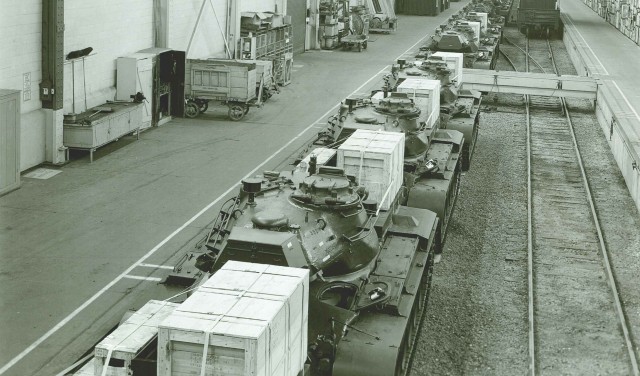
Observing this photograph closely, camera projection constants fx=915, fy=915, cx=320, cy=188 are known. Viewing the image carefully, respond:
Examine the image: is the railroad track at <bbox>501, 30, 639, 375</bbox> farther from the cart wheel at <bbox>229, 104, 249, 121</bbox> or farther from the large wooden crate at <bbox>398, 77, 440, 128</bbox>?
the cart wheel at <bbox>229, 104, 249, 121</bbox>

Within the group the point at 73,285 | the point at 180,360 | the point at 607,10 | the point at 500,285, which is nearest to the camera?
the point at 180,360

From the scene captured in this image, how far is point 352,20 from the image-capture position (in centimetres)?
6231

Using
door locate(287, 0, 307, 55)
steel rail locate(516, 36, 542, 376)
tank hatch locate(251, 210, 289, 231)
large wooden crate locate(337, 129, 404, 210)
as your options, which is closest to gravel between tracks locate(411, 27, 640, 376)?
steel rail locate(516, 36, 542, 376)

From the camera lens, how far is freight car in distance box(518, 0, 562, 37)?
209 feet

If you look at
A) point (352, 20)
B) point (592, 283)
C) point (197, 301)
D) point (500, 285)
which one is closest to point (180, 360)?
point (197, 301)

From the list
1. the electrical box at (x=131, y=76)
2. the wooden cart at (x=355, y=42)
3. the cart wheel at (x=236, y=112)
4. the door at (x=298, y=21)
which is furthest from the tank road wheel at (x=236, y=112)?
the wooden cart at (x=355, y=42)

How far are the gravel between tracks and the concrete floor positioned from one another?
510cm

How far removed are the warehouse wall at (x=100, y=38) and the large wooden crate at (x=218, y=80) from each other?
6.78 feet

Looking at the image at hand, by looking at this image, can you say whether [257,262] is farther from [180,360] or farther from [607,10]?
[607,10]

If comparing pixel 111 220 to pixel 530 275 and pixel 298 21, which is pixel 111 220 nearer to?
pixel 530 275

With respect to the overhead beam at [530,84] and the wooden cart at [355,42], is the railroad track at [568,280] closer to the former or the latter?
the overhead beam at [530,84]

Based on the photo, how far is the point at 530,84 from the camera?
37219 millimetres

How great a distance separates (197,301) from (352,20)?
2126 inches

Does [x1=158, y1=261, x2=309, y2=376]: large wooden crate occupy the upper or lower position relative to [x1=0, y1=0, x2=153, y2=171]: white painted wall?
lower
